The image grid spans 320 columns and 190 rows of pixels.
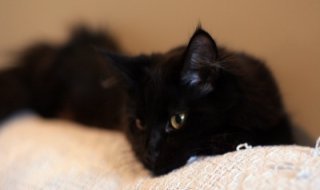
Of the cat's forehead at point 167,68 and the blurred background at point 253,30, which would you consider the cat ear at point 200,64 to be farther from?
the blurred background at point 253,30

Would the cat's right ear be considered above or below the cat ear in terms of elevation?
below

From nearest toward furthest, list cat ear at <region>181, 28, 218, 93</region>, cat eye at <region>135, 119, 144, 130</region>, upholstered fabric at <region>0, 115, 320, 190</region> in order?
1. upholstered fabric at <region>0, 115, 320, 190</region>
2. cat ear at <region>181, 28, 218, 93</region>
3. cat eye at <region>135, 119, 144, 130</region>

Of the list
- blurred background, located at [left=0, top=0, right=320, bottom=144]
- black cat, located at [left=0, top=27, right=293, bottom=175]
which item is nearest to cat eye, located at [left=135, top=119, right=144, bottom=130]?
black cat, located at [left=0, top=27, right=293, bottom=175]

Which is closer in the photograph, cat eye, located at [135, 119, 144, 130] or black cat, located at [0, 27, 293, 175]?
black cat, located at [0, 27, 293, 175]

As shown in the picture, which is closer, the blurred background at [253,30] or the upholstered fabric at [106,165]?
the upholstered fabric at [106,165]

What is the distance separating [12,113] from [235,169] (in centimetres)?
114

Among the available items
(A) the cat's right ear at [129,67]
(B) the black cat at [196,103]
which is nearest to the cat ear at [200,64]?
(B) the black cat at [196,103]

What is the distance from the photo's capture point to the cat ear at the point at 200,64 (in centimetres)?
88

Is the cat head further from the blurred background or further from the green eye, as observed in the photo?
the blurred background

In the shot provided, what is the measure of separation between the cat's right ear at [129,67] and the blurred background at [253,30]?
0.33m

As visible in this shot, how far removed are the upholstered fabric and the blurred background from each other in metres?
0.35

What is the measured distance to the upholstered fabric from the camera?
757mm

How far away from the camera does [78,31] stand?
1.81 m

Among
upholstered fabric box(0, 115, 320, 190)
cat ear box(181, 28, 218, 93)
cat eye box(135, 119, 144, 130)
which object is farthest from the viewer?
cat eye box(135, 119, 144, 130)
